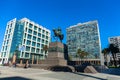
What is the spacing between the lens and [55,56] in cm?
2617

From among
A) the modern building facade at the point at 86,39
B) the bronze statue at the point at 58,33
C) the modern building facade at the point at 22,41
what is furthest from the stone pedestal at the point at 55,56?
the modern building facade at the point at 86,39

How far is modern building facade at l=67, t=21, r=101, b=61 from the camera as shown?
102938mm

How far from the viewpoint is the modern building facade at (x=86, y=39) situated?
338 feet

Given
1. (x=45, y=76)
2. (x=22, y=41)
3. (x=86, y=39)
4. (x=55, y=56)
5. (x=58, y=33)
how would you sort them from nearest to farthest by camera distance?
1. (x=45, y=76)
2. (x=55, y=56)
3. (x=58, y=33)
4. (x=22, y=41)
5. (x=86, y=39)

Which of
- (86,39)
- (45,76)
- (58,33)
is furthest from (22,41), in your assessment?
(86,39)

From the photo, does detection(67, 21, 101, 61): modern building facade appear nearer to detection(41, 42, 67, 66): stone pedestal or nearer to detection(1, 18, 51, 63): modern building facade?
detection(1, 18, 51, 63): modern building facade

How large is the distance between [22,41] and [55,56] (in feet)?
173

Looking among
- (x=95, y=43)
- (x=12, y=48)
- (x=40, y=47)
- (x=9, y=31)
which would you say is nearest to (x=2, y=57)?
(x=12, y=48)

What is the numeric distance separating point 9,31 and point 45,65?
6426cm

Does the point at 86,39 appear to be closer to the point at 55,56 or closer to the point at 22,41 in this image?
the point at 22,41

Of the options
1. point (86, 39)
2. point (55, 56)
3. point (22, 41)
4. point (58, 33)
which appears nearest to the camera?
point (55, 56)

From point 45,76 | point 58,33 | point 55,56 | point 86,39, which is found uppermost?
→ point 86,39

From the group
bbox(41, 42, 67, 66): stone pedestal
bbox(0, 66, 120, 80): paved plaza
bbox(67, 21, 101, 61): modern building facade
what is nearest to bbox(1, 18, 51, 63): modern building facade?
bbox(67, 21, 101, 61): modern building facade

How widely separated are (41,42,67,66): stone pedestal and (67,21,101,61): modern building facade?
8046 cm
